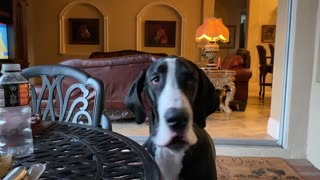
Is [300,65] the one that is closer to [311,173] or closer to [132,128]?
[311,173]

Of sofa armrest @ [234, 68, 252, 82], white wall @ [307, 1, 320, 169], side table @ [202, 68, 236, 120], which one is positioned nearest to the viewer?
white wall @ [307, 1, 320, 169]

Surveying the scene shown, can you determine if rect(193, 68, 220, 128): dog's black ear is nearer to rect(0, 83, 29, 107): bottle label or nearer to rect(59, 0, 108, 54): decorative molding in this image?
rect(0, 83, 29, 107): bottle label

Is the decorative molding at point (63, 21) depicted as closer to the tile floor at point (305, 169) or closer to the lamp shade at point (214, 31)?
the lamp shade at point (214, 31)

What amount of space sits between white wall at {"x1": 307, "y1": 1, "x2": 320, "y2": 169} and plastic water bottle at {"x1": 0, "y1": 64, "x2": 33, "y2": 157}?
7.87 ft

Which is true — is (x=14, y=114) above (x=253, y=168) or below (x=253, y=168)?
above

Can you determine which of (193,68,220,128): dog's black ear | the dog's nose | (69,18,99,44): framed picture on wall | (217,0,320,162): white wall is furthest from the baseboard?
(69,18,99,44): framed picture on wall

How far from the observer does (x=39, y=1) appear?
7.46 m

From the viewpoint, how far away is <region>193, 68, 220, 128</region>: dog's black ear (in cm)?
120

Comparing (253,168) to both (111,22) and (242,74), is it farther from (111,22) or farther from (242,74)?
(111,22)

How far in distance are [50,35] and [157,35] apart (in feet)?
8.13

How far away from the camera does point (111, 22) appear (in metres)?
7.53

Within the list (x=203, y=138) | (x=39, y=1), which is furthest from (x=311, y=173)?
(x=39, y=1)

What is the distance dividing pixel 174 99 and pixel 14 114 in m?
0.46

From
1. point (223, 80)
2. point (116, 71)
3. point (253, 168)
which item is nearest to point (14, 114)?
point (253, 168)
